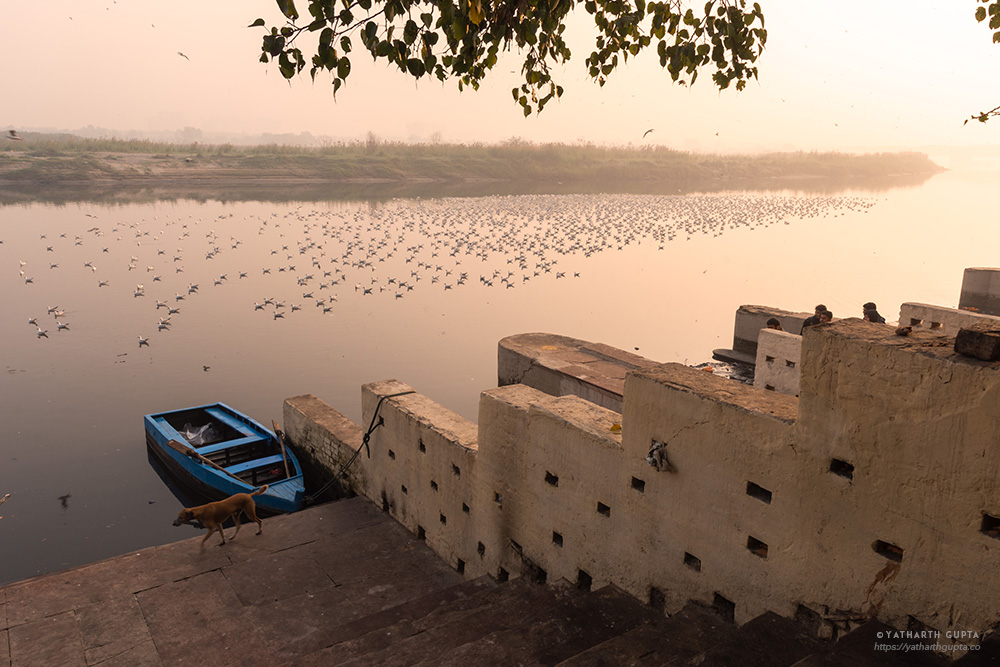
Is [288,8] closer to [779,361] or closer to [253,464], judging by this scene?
[779,361]

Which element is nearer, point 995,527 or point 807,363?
point 995,527

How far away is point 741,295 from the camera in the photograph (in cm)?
2936

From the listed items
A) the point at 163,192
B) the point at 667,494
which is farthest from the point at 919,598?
the point at 163,192

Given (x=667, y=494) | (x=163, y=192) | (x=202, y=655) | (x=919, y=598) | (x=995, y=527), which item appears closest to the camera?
(x=995, y=527)

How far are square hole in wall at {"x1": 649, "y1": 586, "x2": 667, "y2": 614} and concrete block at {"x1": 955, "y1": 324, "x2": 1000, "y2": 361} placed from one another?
322cm

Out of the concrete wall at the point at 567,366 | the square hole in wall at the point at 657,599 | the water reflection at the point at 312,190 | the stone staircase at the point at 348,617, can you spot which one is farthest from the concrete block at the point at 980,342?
the water reflection at the point at 312,190

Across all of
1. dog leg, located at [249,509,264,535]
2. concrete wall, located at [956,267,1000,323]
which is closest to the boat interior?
dog leg, located at [249,509,264,535]

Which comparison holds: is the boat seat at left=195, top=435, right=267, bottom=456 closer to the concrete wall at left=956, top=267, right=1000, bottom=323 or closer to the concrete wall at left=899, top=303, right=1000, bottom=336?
the concrete wall at left=899, top=303, right=1000, bottom=336

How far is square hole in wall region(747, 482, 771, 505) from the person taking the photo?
4.92 m

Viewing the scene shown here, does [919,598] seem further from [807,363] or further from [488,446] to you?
[488,446]

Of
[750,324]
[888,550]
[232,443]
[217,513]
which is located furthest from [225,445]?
A: [750,324]

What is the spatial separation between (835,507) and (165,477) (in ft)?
45.7

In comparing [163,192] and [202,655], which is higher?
[163,192]

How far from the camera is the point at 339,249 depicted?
122 ft
